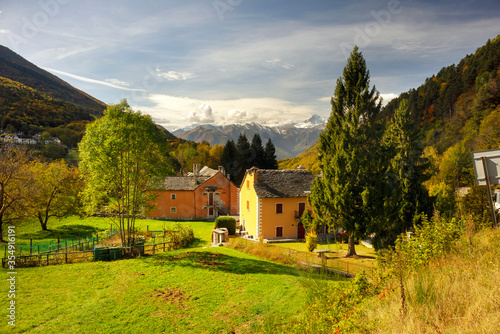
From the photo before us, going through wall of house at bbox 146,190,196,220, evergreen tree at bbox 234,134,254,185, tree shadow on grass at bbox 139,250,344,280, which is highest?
evergreen tree at bbox 234,134,254,185

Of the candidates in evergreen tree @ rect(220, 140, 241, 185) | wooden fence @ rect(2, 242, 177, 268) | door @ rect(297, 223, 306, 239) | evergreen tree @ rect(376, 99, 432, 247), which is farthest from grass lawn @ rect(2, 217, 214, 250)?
evergreen tree @ rect(220, 140, 241, 185)

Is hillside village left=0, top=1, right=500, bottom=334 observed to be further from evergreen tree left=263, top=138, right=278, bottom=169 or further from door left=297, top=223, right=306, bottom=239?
evergreen tree left=263, top=138, right=278, bottom=169

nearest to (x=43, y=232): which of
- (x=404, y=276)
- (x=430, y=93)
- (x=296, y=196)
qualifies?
(x=296, y=196)

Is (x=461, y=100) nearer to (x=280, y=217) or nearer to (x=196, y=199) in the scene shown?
(x=280, y=217)

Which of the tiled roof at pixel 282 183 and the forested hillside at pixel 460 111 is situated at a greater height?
the forested hillside at pixel 460 111

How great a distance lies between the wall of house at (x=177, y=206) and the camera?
49.2m

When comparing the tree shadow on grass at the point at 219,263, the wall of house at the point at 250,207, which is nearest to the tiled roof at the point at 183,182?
the wall of house at the point at 250,207

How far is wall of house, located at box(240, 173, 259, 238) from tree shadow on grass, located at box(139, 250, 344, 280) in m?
12.2

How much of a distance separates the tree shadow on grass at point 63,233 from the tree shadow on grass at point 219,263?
16519mm

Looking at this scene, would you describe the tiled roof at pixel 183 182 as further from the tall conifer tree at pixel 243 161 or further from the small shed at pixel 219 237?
the tall conifer tree at pixel 243 161

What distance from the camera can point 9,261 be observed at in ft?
57.7

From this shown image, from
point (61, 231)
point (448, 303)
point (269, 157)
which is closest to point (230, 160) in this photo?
point (269, 157)

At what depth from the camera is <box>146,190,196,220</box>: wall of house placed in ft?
161

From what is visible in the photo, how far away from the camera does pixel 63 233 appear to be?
3356 centimetres
